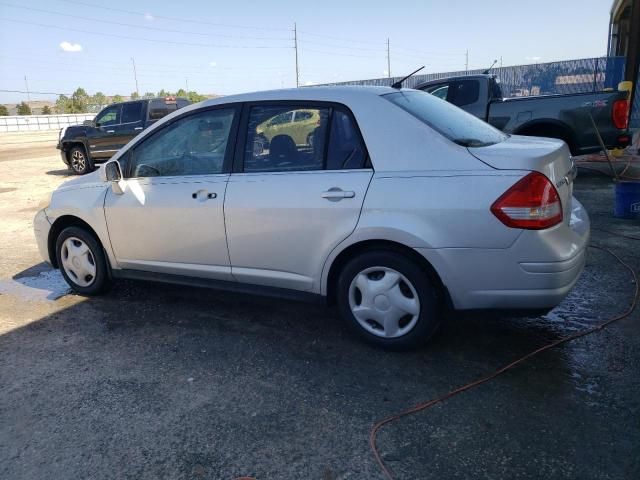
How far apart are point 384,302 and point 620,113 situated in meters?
6.92

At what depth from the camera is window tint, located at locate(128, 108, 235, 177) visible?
384cm

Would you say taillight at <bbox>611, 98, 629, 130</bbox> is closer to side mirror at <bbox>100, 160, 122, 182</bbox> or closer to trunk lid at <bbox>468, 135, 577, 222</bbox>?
trunk lid at <bbox>468, 135, 577, 222</bbox>

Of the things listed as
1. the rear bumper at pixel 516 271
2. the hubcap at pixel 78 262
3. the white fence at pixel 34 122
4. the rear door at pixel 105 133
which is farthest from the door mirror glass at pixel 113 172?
the white fence at pixel 34 122

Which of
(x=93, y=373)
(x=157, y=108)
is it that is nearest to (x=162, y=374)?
(x=93, y=373)

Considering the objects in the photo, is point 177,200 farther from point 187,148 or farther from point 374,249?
point 374,249

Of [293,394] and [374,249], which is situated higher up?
[374,249]

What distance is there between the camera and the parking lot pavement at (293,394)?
2.40 meters

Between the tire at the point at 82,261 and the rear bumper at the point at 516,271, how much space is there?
2.91 meters

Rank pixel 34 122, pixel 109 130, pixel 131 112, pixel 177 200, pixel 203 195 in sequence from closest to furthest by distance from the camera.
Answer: pixel 203 195 < pixel 177 200 < pixel 131 112 < pixel 109 130 < pixel 34 122

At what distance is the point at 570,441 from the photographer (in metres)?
2.44

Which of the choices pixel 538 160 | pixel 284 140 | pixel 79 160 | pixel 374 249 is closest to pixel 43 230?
pixel 284 140

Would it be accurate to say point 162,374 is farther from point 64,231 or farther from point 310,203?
point 64,231

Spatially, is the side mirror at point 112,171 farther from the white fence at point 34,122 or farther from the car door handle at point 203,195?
the white fence at point 34,122

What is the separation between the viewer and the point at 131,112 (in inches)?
539
